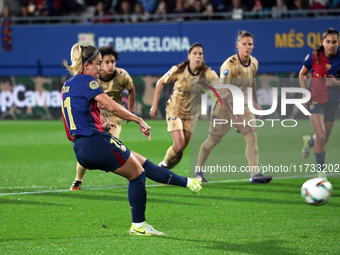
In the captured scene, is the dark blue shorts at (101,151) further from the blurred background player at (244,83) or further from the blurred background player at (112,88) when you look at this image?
the blurred background player at (244,83)

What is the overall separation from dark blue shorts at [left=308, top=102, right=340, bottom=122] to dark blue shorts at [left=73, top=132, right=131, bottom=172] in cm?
418

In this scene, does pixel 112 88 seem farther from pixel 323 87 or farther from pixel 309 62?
pixel 323 87

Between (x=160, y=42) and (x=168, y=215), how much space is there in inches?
627

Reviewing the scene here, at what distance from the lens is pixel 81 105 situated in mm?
5480

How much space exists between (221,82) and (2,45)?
16.1 metres

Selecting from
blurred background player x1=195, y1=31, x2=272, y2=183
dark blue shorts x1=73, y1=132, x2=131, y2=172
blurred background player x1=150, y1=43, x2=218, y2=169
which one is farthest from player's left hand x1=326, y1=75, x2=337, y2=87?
dark blue shorts x1=73, y1=132, x2=131, y2=172

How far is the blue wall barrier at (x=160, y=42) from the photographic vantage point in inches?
827

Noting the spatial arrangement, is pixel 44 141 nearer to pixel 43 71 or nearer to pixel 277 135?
pixel 277 135

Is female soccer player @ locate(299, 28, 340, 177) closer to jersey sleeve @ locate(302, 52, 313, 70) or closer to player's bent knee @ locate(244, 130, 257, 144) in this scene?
jersey sleeve @ locate(302, 52, 313, 70)

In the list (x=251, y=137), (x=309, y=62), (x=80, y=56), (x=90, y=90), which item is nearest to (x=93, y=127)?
(x=90, y=90)

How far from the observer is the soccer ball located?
618 cm

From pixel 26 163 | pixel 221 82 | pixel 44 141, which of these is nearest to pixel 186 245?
pixel 221 82

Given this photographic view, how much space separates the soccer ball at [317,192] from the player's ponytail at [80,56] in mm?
2607

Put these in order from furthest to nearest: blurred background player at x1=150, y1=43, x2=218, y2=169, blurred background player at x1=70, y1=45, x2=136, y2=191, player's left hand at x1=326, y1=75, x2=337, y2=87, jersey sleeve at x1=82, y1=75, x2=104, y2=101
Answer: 1. blurred background player at x1=150, y1=43, x2=218, y2=169
2. player's left hand at x1=326, y1=75, x2=337, y2=87
3. blurred background player at x1=70, y1=45, x2=136, y2=191
4. jersey sleeve at x1=82, y1=75, x2=104, y2=101
